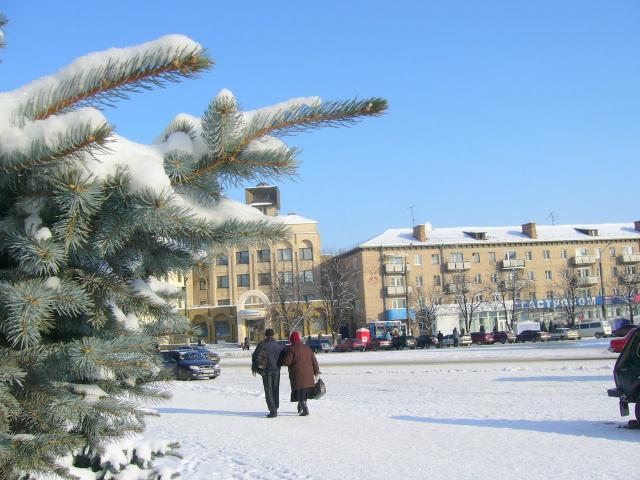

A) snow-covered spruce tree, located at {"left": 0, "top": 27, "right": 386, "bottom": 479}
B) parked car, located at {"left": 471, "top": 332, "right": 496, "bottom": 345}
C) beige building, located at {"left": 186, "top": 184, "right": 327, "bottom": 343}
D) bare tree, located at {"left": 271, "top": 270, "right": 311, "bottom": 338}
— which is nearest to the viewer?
snow-covered spruce tree, located at {"left": 0, "top": 27, "right": 386, "bottom": 479}

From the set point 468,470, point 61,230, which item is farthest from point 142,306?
point 468,470

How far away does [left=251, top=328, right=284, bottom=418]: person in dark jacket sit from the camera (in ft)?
39.8

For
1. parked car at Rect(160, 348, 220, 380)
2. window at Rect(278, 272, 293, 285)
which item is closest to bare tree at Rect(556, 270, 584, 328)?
window at Rect(278, 272, 293, 285)

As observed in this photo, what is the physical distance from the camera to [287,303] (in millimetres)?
72625

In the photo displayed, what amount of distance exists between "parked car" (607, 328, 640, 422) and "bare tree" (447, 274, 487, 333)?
59565mm

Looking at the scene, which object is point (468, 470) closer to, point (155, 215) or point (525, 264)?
point (155, 215)

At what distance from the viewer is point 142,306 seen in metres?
3.16

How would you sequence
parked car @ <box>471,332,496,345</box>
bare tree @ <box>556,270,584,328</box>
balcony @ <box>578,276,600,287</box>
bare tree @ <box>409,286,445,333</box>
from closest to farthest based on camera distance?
parked car @ <box>471,332,496,345</box> → bare tree @ <box>409,286,445,333</box> → bare tree @ <box>556,270,584,328</box> → balcony @ <box>578,276,600,287</box>

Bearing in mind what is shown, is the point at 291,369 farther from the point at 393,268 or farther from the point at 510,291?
the point at 393,268

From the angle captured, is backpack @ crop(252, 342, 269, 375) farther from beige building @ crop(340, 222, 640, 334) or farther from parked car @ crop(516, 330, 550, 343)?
beige building @ crop(340, 222, 640, 334)

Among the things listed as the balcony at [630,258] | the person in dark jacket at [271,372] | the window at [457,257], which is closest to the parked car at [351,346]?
the window at [457,257]

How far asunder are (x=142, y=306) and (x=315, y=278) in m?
75.9

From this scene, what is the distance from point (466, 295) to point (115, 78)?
78156 mm

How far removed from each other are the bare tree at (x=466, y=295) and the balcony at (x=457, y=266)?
725 millimetres
